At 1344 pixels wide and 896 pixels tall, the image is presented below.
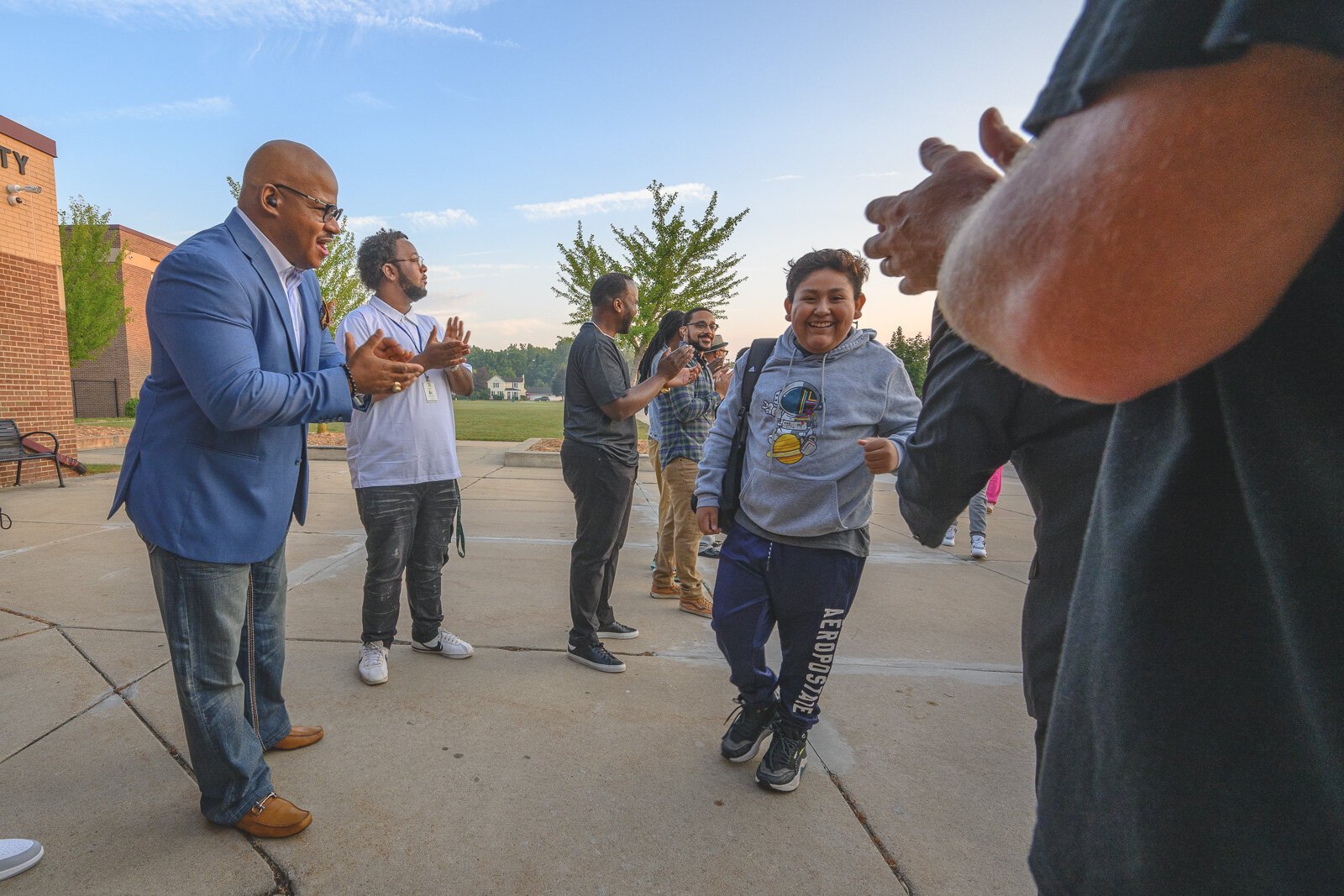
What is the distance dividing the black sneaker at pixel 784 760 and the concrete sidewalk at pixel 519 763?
0.05m

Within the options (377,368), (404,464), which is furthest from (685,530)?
(377,368)

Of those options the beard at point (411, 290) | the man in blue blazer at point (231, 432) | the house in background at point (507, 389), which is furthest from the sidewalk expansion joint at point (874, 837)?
the house in background at point (507, 389)

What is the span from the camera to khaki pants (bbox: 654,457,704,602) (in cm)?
473

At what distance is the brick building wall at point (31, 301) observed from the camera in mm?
8766

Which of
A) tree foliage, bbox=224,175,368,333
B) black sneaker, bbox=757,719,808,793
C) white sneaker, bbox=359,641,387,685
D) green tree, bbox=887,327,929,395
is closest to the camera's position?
black sneaker, bbox=757,719,808,793

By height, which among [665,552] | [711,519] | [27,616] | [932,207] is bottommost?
[27,616]

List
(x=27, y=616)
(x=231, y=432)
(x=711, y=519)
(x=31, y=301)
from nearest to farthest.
Answer: (x=231, y=432), (x=711, y=519), (x=27, y=616), (x=31, y=301)

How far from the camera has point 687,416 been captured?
485 centimetres

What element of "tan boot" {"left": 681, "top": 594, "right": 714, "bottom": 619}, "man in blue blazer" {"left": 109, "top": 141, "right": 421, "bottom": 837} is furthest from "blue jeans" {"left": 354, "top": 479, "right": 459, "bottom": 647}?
"tan boot" {"left": 681, "top": 594, "right": 714, "bottom": 619}

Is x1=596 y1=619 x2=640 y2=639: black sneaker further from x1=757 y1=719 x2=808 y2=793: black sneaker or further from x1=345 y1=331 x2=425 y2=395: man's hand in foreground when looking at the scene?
x1=345 y1=331 x2=425 y2=395: man's hand in foreground

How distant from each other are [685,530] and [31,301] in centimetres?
963

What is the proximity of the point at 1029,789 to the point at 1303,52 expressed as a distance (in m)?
2.88

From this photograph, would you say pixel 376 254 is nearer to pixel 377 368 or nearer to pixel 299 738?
pixel 377 368

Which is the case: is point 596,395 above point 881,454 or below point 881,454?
above
